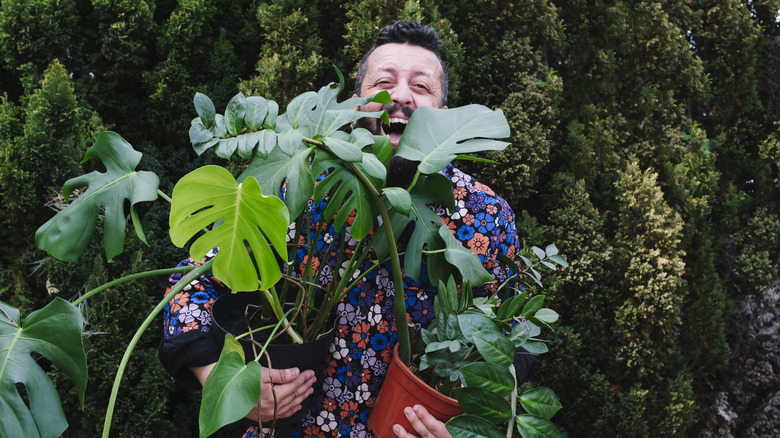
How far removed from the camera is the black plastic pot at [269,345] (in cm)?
99

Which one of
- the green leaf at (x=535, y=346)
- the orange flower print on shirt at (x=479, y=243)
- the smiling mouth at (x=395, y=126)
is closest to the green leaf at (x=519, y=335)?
the green leaf at (x=535, y=346)

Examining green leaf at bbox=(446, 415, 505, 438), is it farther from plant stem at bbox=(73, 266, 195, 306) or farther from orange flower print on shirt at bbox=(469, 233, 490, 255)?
orange flower print on shirt at bbox=(469, 233, 490, 255)

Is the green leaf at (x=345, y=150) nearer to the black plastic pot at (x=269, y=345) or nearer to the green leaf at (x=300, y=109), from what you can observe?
the green leaf at (x=300, y=109)

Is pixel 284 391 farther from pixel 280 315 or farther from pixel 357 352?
pixel 357 352

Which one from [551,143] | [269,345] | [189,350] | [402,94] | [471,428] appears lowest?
[551,143]

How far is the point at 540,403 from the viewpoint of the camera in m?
0.80

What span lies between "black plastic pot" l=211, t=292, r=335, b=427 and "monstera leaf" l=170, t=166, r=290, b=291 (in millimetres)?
274

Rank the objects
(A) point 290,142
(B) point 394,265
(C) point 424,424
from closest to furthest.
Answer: (A) point 290,142 < (B) point 394,265 < (C) point 424,424

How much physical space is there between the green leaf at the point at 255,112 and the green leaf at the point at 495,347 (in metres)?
0.44

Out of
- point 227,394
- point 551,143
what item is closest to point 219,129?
point 227,394

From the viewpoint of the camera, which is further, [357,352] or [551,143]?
[551,143]

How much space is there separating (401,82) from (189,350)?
2.82 feet

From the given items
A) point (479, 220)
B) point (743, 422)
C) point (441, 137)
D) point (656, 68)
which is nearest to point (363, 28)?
point (479, 220)

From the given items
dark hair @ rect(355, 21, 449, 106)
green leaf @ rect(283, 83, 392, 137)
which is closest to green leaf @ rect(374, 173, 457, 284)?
green leaf @ rect(283, 83, 392, 137)
